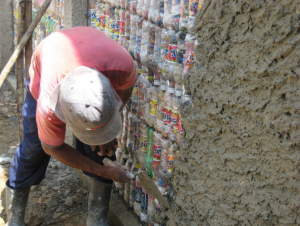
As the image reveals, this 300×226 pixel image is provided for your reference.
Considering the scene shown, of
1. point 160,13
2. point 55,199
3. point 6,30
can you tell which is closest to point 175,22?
point 160,13

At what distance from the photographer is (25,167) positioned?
2629 millimetres

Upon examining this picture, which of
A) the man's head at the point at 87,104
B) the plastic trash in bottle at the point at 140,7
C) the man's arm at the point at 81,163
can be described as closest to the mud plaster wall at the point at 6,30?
the plastic trash in bottle at the point at 140,7

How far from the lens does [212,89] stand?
188cm

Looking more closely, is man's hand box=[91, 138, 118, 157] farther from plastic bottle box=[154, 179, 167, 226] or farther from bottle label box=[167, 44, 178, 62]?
bottle label box=[167, 44, 178, 62]

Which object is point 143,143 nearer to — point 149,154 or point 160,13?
point 149,154

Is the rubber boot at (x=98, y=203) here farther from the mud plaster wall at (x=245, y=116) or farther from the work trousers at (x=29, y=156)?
the mud plaster wall at (x=245, y=116)

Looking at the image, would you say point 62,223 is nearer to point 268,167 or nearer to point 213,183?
point 213,183

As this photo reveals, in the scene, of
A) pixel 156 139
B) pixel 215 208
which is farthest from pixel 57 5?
pixel 215 208

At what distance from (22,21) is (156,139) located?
183 cm

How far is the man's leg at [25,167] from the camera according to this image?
250 centimetres

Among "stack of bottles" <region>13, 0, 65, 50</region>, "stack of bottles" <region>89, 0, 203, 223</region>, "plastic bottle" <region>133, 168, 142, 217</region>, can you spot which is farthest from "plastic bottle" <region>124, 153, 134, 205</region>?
"stack of bottles" <region>13, 0, 65, 50</region>

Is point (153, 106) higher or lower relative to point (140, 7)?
lower

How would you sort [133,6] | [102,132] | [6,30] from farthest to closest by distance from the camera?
[6,30], [133,6], [102,132]

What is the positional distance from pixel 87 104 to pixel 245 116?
0.83 metres
